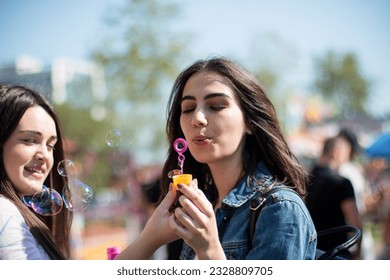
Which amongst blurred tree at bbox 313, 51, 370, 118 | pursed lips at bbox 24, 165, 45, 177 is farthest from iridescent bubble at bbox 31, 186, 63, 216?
blurred tree at bbox 313, 51, 370, 118

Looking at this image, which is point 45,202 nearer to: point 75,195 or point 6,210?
point 75,195

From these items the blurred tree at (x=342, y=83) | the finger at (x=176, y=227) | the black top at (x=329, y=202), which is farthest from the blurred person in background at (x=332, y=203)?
the blurred tree at (x=342, y=83)

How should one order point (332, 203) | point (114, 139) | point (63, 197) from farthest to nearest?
1. point (332, 203)
2. point (114, 139)
3. point (63, 197)

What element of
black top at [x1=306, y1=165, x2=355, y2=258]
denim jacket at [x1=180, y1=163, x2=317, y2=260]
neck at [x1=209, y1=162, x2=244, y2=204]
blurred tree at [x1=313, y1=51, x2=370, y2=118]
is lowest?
denim jacket at [x1=180, y1=163, x2=317, y2=260]

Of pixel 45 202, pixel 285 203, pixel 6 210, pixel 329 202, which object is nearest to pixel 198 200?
pixel 285 203

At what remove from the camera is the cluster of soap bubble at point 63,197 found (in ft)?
7.02

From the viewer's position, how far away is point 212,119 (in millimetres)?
1798

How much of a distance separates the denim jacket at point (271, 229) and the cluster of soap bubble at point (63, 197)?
0.80 metres

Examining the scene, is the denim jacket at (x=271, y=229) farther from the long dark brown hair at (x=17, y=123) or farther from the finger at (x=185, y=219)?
the long dark brown hair at (x=17, y=123)

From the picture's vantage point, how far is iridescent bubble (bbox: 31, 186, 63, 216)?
2.13 meters

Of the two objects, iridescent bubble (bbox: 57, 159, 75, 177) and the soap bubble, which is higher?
iridescent bubble (bbox: 57, 159, 75, 177)

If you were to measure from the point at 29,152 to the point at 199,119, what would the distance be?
684 mm

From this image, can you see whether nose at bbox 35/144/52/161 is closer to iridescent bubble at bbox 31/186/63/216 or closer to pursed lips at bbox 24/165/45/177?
pursed lips at bbox 24/165/45/177
